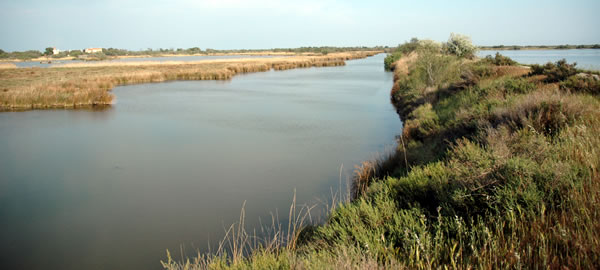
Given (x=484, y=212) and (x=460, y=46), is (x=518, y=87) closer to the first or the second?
(x=484, y=212)

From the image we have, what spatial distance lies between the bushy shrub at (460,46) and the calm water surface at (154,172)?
10.2 meters

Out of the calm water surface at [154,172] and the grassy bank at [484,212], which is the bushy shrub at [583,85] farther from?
the calm water surface at [154,172]

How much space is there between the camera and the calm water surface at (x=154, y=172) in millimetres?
5293

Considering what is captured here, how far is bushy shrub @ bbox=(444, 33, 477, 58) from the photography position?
2248cm

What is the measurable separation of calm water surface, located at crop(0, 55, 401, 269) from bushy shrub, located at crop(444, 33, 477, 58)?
33.6 ft

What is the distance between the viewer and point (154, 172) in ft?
26.7

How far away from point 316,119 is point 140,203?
8.53 m

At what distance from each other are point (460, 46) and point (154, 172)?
2239 centimetres

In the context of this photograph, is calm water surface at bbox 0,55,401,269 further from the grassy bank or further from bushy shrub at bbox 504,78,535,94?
bushy shrub at bbox 504,78,535,94

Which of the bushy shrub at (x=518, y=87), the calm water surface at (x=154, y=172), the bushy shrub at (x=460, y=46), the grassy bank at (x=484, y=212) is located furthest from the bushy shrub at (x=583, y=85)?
the bushy shrub at (x=460, y=46)

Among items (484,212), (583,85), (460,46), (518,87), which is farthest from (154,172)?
(460,46)

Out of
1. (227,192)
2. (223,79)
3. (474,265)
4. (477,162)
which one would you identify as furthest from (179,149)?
(223,79)

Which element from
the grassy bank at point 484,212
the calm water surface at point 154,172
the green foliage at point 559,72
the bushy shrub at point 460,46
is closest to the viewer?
the grassy bank at point 484,212

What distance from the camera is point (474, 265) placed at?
229 centimetres
